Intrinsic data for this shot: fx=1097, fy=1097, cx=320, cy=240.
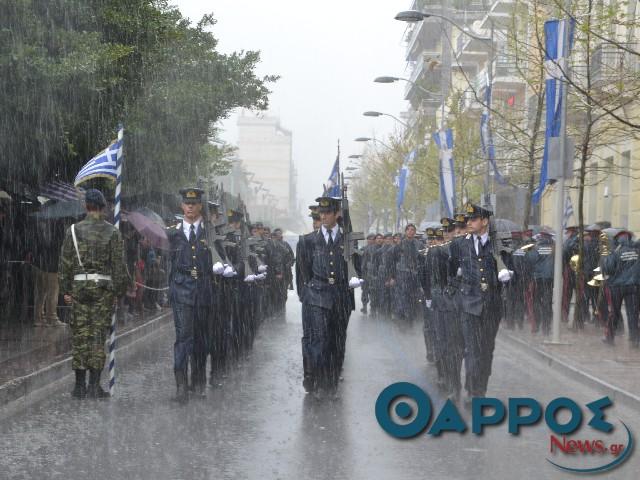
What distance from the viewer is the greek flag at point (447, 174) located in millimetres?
27084

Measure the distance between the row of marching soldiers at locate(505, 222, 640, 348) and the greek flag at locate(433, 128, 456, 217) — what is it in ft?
18.7

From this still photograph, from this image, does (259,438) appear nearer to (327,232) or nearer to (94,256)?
(94,256)

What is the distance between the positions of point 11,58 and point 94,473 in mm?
7562

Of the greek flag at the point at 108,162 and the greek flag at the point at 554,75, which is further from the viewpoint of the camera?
the greek flag at the point at 554,75

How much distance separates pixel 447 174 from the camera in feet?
90.6

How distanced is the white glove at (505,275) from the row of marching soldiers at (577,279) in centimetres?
639

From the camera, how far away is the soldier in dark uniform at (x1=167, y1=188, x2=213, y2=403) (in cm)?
1025

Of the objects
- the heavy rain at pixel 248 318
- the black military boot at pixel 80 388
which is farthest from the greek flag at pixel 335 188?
the black military boot at pixel 80 388

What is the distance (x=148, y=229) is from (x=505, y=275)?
11499mm

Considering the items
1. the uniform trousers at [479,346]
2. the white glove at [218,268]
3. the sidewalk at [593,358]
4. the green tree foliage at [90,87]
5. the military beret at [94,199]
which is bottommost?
the sidewalk at [593,358]

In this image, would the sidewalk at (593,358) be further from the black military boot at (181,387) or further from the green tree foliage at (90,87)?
the green tree foliage at (90,87)

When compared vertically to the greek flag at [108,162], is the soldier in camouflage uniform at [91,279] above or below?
below

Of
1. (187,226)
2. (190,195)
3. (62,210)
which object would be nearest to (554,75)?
(190,195)

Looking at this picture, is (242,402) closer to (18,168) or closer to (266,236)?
(18,168)
